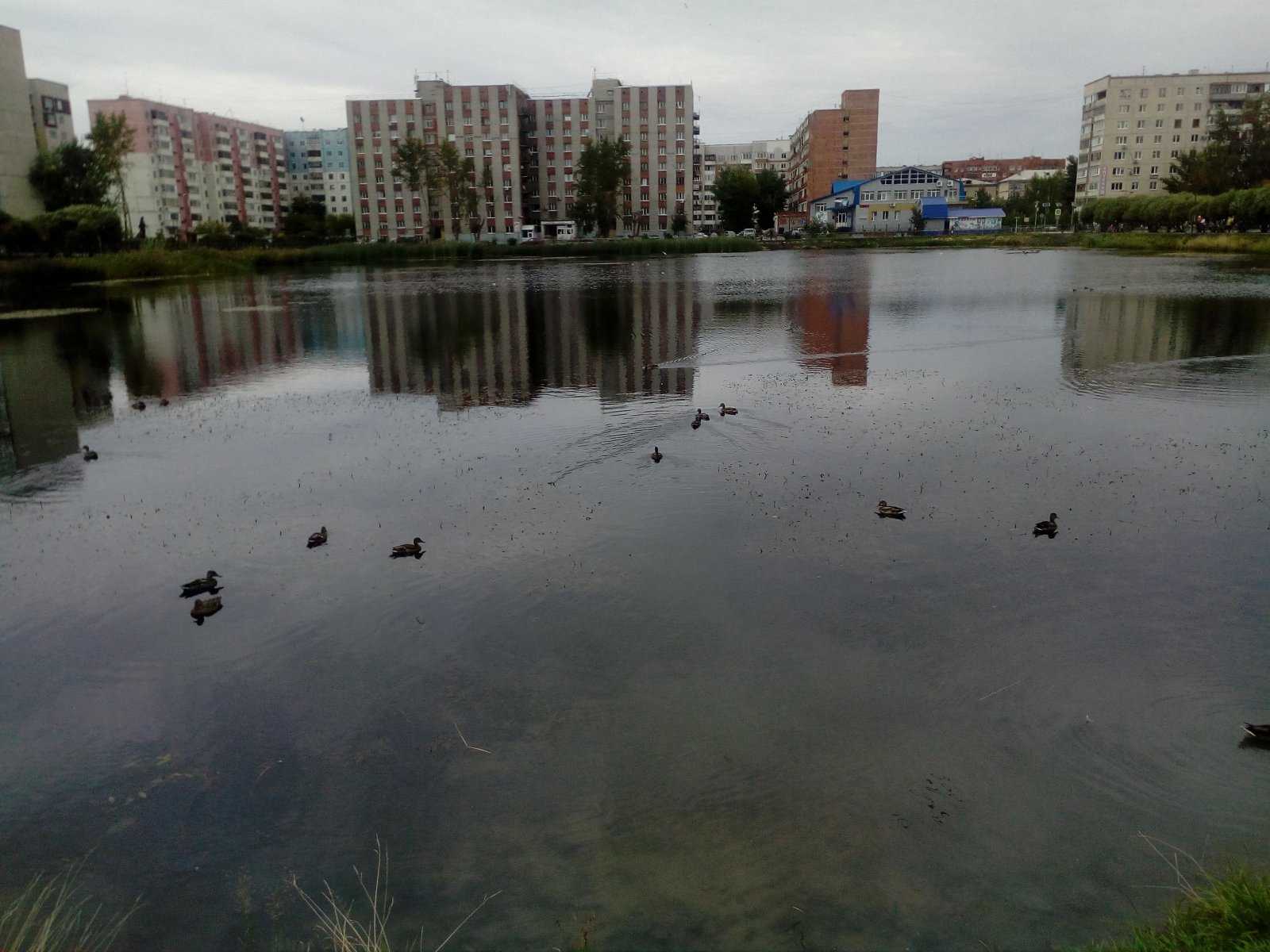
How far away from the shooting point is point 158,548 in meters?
12.7

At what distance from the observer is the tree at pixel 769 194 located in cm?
13212

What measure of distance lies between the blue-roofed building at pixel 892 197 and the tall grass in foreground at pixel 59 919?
395 ft

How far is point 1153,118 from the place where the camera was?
13088cm

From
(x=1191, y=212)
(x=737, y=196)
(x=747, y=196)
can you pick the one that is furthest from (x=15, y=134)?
(x=1191, y=212)

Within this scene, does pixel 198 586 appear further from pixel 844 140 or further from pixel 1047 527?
pixel 844 140

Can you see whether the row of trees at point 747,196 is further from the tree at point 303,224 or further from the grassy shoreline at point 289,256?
the tree at point 303,224

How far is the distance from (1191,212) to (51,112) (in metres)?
113

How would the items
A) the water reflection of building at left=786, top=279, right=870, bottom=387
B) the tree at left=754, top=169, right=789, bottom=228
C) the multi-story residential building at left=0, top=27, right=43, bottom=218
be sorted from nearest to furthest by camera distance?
1. the water reflection of building at left=786, top=279, right=870, bottom=387
2. the multi-story residential building at left=0, top=27, right=43, bottom=218
3. the tree at left=754, top=169, right=789, bottom=228

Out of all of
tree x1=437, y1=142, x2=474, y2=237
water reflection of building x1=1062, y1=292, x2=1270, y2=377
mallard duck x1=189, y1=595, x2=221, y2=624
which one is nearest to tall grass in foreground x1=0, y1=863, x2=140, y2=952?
mallard duck x1=189, y1=595, x2=221, y2=624

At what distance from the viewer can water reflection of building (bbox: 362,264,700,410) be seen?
2336 centimetres

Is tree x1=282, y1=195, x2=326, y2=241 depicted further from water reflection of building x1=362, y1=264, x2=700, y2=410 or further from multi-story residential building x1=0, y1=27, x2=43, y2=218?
water reflection of building x1=362, y1=264, x2=700, y2=410

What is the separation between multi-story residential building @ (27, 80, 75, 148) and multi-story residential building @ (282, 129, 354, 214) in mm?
81147

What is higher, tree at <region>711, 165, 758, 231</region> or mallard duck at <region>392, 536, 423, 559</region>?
tree at <region>711, 165, 758, 231</region>

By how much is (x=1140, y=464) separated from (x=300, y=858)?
14.0 m
